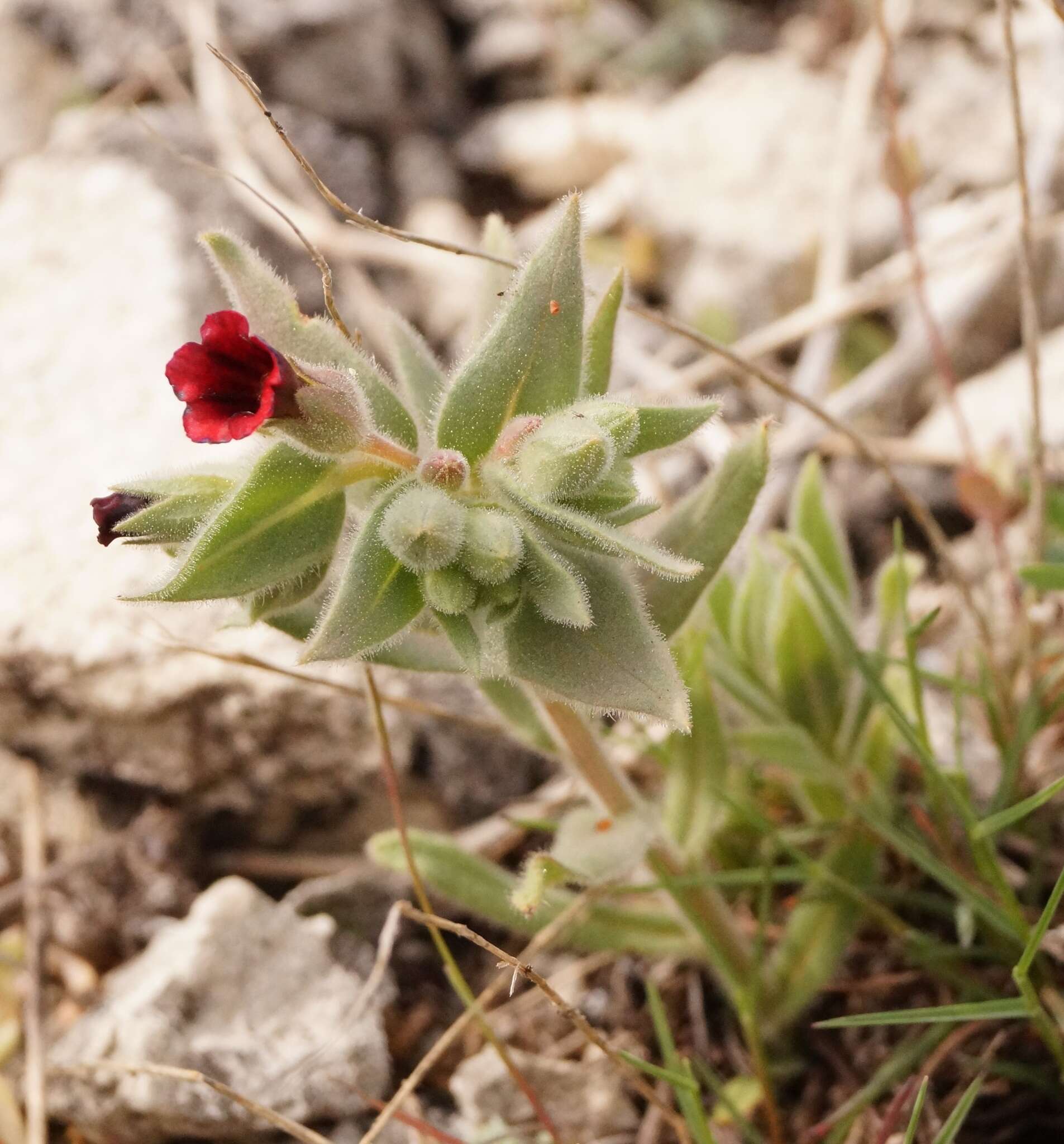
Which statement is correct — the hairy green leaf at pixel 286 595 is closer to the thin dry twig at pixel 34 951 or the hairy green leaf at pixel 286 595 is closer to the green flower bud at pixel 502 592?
the green flower bud at pixel 502 592

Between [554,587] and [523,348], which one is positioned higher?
[523,348]

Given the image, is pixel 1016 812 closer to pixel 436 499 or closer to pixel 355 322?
pixel 436 499

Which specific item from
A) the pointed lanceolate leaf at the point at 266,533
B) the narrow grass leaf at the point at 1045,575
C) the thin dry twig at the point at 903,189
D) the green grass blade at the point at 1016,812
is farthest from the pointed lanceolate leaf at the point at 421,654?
the thin dry twig at the point at 903,189

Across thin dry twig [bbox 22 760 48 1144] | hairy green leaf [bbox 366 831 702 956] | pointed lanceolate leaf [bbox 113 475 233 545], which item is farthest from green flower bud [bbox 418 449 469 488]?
thin dry twig [bbox 22 760 48 1144]

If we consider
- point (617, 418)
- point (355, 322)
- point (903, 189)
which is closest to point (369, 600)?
point (617, 418)

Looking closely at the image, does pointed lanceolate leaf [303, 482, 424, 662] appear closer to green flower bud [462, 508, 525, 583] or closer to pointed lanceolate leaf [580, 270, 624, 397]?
green flower bud [462, 508, 525, 583]
